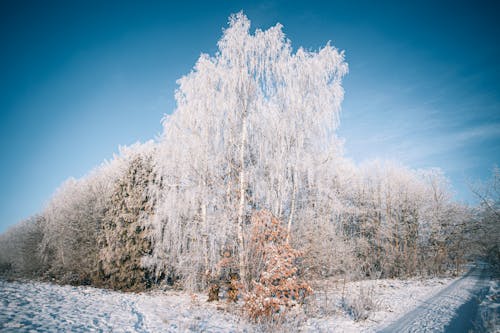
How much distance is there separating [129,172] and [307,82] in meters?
9.83

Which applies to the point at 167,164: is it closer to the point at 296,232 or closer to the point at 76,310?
the point at 76,310

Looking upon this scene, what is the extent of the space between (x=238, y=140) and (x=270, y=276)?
465 cm

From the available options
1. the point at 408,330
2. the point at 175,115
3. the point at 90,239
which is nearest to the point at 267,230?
the point at 408,330

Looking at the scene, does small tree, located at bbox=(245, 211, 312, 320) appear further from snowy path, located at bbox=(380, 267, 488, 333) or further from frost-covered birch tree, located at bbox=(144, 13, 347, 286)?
snowy path, located at bbox=(380, 267, 488, 333)

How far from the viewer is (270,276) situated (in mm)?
5887

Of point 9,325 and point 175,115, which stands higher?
point 175,115

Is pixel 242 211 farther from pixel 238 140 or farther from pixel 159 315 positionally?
pixel 159 315

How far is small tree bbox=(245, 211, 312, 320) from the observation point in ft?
18.9

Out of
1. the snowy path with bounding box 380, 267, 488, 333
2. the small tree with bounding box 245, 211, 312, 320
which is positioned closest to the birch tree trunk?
the small tree with bounding box 245, 211, 312, 320

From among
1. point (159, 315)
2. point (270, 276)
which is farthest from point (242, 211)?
point (159, 315)

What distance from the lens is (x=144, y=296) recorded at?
9.48 m

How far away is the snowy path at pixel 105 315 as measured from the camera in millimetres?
4898

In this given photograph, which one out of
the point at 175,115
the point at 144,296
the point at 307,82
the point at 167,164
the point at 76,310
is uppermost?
the point at 307,82

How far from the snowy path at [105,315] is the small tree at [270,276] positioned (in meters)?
0.70
